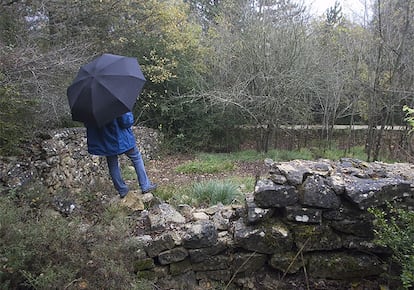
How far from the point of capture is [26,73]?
4637 mm

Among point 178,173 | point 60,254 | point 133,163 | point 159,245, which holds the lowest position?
point 178,173

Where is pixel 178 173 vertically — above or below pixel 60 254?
below

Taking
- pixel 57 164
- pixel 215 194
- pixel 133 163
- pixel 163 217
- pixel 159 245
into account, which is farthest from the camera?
pixel 57 164

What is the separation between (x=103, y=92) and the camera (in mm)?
3246

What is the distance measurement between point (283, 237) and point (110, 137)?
214 centimetres

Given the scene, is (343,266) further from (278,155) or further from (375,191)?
(278,155)

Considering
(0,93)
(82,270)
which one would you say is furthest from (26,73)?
(82,270)

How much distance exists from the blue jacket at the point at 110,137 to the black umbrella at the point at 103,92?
0.97 ft

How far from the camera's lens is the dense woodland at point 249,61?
9.15m

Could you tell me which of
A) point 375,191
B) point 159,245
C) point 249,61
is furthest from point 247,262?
point 249,61

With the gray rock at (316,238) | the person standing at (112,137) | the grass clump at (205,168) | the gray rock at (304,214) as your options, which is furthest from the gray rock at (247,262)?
the grass clump at (205,168)

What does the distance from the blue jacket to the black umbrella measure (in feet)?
0.97

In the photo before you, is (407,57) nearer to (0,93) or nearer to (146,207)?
(146,207)

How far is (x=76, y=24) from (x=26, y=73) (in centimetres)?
414
